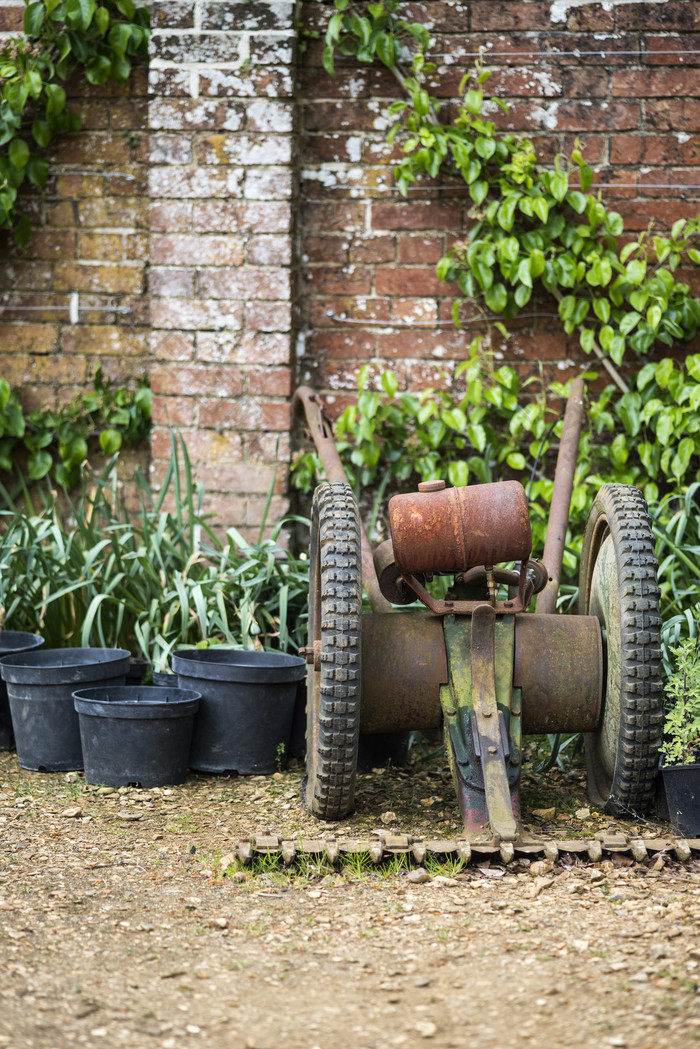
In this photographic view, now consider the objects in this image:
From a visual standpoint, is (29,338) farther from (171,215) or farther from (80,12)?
(80,12)

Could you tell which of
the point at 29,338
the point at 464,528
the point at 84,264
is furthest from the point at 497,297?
the point at 29,338

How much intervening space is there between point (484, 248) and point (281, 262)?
726 millimetres

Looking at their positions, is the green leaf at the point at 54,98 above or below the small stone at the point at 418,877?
above

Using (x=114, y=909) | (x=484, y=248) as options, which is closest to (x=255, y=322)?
(x=484, y=248)

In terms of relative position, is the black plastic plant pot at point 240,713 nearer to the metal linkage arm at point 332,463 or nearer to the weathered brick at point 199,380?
the metal linkage arm at point 332,463

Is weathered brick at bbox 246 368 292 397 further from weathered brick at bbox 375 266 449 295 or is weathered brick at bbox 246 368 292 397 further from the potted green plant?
the potted green plant

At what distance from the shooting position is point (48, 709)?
9.36 ft

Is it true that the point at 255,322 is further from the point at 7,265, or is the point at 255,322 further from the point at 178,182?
the point at 7,265

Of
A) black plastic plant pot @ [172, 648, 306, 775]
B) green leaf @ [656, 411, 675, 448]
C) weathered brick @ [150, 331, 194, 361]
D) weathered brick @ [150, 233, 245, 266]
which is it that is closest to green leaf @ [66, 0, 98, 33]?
weathered brick @ [150, 233, 245, 266]

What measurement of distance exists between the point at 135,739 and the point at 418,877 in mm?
980

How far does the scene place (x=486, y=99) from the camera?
3.55m

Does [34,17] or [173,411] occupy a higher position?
[34,17]

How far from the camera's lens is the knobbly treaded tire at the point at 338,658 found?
220cm

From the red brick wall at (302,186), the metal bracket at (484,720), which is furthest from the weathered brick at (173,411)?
the metal bracket at (484,720)
